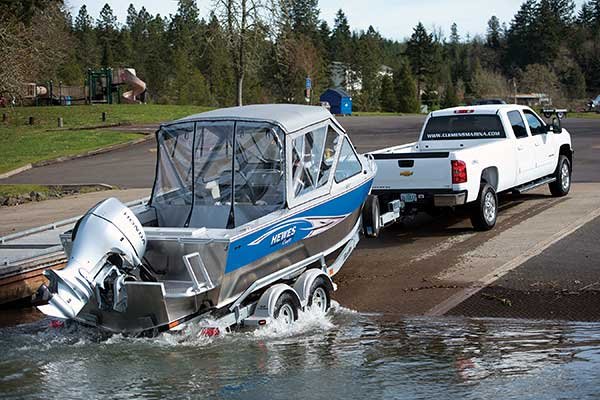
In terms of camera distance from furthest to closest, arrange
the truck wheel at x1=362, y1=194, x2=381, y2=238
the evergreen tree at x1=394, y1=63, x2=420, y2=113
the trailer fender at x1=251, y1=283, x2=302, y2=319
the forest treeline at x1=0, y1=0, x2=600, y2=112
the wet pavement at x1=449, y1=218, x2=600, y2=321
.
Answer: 1. the evergreen tree at x1=394, y1=63, x2=420, y2=113
2. the forest treeline at x1=0, y1=0, x2=600, y2=112
3. the truck wheel at x1=362, y1=194, x2=381, y2=238
4. the wet pavement at x1=449, y1=218, x2=600, y2=321
5. the trailer fender at x1=251, y1=283, x2=302, y2=319

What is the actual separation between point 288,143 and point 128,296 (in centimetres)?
276

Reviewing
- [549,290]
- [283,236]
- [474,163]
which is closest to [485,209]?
[474,163]

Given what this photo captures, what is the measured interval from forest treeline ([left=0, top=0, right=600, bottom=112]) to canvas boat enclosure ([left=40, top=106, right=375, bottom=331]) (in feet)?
96.2

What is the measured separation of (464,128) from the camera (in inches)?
634

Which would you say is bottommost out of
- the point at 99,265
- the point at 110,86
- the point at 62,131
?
the point at 99,265

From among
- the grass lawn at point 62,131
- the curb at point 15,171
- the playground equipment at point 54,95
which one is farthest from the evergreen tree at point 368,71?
the curb at point 15,171

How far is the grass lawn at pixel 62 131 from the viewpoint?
1309 inches

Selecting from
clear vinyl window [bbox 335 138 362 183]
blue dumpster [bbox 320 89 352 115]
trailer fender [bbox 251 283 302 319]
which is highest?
blue dumpster [bbox 320 89 352 115]

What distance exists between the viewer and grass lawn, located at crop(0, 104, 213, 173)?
109 feet

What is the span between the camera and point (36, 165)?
30.2 m

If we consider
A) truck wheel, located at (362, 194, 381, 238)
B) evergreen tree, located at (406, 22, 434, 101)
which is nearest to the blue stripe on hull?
truck wheel, located at (362, 194, 381, 238)

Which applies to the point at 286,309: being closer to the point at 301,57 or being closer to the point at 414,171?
the point at 414,171

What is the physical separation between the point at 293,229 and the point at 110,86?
51.2 meters

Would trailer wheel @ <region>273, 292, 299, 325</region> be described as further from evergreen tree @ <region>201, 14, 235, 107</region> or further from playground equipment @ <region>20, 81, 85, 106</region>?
evergreen tree @ <region>201, 14, 235, 107</region>
